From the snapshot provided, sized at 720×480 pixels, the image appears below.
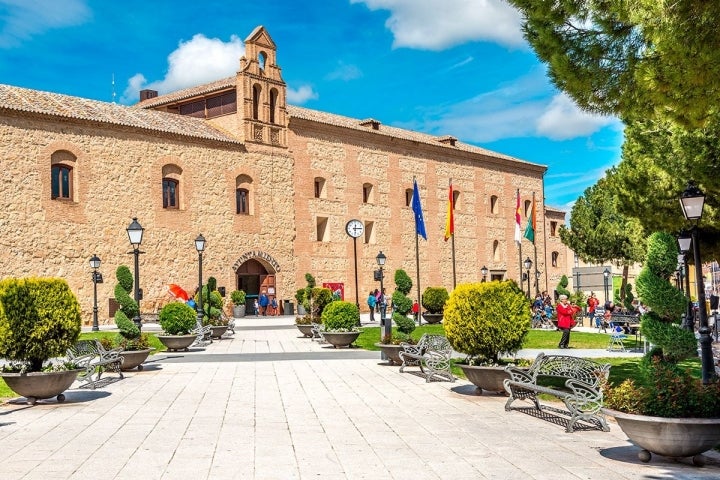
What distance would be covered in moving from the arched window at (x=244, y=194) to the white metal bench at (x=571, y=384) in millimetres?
25988

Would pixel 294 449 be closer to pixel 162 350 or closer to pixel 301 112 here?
pixel 162 350

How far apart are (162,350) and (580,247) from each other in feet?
116

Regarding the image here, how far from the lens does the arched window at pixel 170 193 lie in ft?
104

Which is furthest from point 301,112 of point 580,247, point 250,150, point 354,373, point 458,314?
point 458,314

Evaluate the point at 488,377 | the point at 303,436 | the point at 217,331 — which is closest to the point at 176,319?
the point at 217,331

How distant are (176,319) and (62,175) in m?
14.0

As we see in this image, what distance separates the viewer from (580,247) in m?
47.9

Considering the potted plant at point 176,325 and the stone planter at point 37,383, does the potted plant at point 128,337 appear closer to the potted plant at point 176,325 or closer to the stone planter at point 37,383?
the potted plant at point 176,325

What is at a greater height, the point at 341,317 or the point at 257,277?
the point at 257,277

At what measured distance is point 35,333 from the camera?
30.6ft

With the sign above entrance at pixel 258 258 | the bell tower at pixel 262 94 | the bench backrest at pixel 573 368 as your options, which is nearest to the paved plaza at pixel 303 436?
the bench backrest at pixel 573 368

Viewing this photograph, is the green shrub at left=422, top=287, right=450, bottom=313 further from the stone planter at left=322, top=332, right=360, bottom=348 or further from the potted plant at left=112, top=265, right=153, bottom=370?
the potted plant at left=112, top=265, right=153, bottom=370

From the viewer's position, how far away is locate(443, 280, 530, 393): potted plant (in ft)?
31.7

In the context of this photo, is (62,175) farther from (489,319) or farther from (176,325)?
(489,319)
